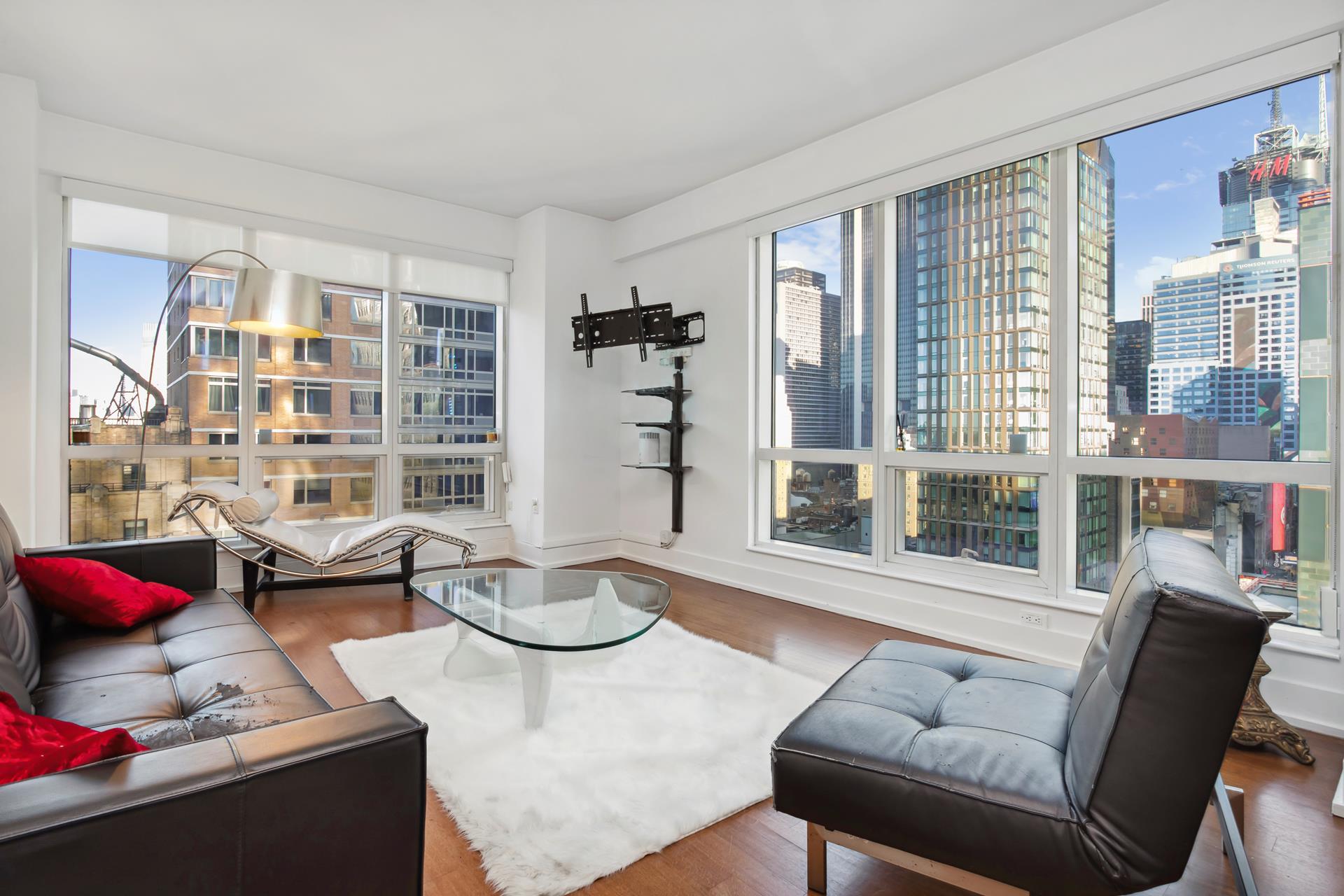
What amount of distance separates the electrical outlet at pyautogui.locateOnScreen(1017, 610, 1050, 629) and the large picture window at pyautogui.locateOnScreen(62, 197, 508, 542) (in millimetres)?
4104

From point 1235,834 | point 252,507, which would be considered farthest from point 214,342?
point 1235,834

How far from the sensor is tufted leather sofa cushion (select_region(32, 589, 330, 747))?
1.54m

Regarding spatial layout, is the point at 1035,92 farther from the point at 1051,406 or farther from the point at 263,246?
the point at 263,246

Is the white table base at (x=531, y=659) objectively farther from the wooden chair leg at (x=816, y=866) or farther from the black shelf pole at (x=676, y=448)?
the black shelf pole at (x=676, y=448)

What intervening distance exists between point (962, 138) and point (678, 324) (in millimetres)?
2273

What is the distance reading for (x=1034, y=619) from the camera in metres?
3.23

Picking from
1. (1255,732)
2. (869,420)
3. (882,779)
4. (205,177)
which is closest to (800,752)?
(882,779)

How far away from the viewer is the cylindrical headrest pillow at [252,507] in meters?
3.76

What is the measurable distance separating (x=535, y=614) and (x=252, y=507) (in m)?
2.24

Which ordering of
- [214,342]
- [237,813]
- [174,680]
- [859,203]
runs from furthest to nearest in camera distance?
[214,342], [859,203], [174,680], [237,813]

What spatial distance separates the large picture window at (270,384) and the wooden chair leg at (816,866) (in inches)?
174

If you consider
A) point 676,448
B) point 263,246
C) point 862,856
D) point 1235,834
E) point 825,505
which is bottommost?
point 862,856

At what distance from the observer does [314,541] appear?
161 inches

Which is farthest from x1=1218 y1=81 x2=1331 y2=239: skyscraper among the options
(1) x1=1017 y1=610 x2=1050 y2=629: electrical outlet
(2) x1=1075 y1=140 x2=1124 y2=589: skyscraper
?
(1) x1=1017 y1=610 x2=1050 y2=629: electrical outlet
